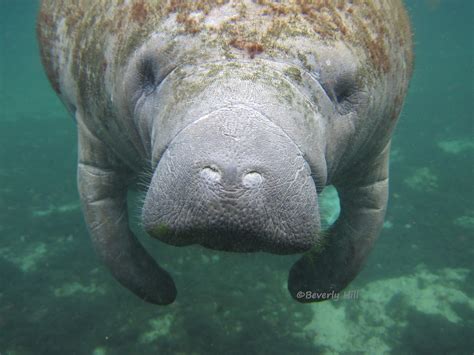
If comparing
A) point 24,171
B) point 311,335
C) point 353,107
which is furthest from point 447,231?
point 24,171

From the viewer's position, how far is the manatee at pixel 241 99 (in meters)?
1.56

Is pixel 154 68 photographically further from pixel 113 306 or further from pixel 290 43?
pixel 113 306

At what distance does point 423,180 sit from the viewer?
10922 mm

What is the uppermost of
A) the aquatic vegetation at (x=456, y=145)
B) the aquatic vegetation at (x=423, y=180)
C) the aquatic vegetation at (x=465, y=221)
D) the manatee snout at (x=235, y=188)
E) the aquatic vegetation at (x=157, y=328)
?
the manatee snout at (x=235, y=188)

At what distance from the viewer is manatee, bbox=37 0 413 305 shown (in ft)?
5.13

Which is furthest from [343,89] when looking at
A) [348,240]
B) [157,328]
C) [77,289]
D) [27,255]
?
[27,255]

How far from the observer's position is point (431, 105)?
18.8m

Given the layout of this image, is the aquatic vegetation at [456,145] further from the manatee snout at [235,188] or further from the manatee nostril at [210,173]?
the manatee nostril at [210,173]

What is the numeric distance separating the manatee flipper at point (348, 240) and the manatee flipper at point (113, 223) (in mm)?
1369

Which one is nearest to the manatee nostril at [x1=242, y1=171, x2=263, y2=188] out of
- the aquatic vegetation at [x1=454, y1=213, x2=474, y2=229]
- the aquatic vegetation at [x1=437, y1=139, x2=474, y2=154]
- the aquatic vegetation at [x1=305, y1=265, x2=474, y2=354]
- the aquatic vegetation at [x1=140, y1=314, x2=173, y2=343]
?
the aquatic vegetation at [x1=140, y1=314, x2=173, y2=343]

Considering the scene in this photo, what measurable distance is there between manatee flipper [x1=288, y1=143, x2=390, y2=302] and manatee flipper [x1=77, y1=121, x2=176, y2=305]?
53.9 inches

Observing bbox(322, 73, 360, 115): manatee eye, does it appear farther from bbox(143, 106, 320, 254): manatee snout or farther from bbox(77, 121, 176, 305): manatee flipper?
bbox(77, 121, 176, 305): manatee flipper

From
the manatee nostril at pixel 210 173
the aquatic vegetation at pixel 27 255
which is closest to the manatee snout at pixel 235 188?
the manatee nostril at pixel 210 173

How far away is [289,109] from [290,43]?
37 centimetres
